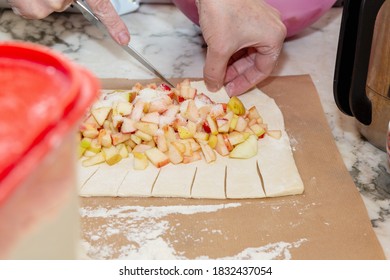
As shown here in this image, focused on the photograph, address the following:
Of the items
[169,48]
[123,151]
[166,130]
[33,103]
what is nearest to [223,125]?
[166,130]

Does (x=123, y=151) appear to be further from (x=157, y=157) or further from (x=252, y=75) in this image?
(x=252, y=75)

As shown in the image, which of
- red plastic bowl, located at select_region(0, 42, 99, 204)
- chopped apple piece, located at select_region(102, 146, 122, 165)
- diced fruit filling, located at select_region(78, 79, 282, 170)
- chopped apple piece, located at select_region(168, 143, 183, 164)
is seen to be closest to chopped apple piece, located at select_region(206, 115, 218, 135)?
diced fruit filling, located at select_region(78, 79, 282, 170)

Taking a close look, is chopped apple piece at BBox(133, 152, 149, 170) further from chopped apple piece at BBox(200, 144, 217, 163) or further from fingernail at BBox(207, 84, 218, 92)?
fingernail at BBox(207, 84, 218, 92)

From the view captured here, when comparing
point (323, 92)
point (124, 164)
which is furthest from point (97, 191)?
point (323, 92)

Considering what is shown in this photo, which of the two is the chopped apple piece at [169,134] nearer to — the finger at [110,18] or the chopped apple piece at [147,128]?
the chopped apple piece at [147,128]

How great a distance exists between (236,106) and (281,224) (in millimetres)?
370

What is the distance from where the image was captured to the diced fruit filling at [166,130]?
133 cm

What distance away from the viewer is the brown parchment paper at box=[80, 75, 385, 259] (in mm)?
1104

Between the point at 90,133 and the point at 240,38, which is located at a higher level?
→ the point at 240,38

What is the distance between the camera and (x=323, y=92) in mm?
1598

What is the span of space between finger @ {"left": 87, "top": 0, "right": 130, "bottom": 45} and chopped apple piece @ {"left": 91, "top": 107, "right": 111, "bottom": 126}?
0.17 metres

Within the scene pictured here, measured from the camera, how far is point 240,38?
1.41 meters

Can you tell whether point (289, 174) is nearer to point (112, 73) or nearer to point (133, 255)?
point (133, 255)

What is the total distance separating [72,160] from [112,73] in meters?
1.16
